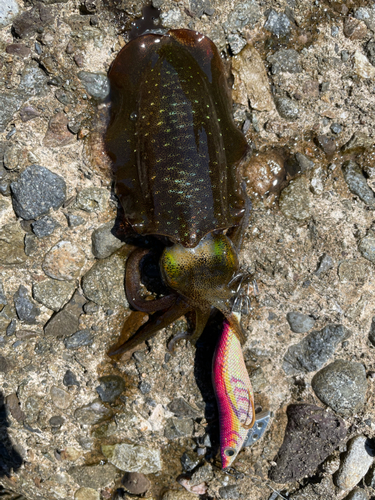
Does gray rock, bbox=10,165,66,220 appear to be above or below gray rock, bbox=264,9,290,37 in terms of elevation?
below

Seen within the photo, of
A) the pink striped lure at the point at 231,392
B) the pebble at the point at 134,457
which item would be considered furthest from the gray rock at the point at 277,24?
the pebble at the point at 134,457

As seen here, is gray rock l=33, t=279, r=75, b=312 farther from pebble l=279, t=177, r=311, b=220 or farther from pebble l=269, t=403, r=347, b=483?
pebble l=269, t=403, r=347, b=483

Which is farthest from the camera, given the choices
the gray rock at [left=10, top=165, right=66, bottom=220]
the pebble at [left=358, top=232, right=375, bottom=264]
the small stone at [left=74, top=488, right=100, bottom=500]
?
the small stone at [left=74, top=488, right=100, bottom=500]

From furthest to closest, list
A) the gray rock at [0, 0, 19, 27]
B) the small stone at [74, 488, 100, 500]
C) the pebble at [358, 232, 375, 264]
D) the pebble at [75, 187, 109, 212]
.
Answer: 1. the small stone at [74, 488, 100, 500]
2. the pebble at [358, 232, 375, 264]
3. the pebble at [75, 187, 109, 212]
4. the gray rock at [0, 0, 19, 27]

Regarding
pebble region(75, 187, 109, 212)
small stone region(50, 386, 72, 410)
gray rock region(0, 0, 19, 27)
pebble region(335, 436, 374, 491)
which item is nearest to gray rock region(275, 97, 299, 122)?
pebble region(75, 187, 109, 212)

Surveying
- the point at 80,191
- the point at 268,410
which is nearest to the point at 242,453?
the point at 268,410

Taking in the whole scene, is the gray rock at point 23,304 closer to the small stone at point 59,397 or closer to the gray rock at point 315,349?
the small stone at point 59,397

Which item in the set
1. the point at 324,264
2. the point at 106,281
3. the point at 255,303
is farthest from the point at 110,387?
the point at 324,264
